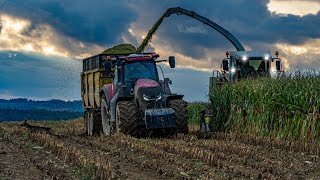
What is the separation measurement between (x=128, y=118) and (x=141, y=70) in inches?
81.9

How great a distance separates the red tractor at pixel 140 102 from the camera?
16.4m

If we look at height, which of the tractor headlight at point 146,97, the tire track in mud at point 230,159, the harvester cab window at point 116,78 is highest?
the harvester cab window at point 116,78

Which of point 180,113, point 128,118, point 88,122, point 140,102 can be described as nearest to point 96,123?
point 88,122

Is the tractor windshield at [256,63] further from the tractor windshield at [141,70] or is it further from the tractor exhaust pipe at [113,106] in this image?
the tractor exhaust pipe at [113,106]

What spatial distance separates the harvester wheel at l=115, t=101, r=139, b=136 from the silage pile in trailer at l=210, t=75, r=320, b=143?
385 centimetres

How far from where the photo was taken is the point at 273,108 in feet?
55.9

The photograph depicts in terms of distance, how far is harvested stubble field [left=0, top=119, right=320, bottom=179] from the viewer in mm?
9539

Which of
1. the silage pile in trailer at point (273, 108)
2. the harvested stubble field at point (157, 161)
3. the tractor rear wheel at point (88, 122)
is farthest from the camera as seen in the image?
the tractor rear wheel at point (88, 122)

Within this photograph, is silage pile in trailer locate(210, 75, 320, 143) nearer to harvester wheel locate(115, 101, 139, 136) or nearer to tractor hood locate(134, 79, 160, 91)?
tractor hood locate(134, 79, 160, 91)

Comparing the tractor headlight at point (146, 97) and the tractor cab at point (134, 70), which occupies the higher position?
the tractor cab at point (134, 70)

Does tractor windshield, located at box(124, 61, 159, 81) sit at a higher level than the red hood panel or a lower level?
higher

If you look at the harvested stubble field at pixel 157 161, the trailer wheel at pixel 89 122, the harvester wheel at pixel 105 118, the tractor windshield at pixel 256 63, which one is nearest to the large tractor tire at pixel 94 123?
the trailer wheel at pixel 89 122

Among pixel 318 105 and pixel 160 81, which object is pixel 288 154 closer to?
pixel 318 105

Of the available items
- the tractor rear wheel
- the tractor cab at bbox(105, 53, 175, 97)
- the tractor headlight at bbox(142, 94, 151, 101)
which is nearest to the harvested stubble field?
the tractor headlight at bbox(142, 94, 151, 101)
